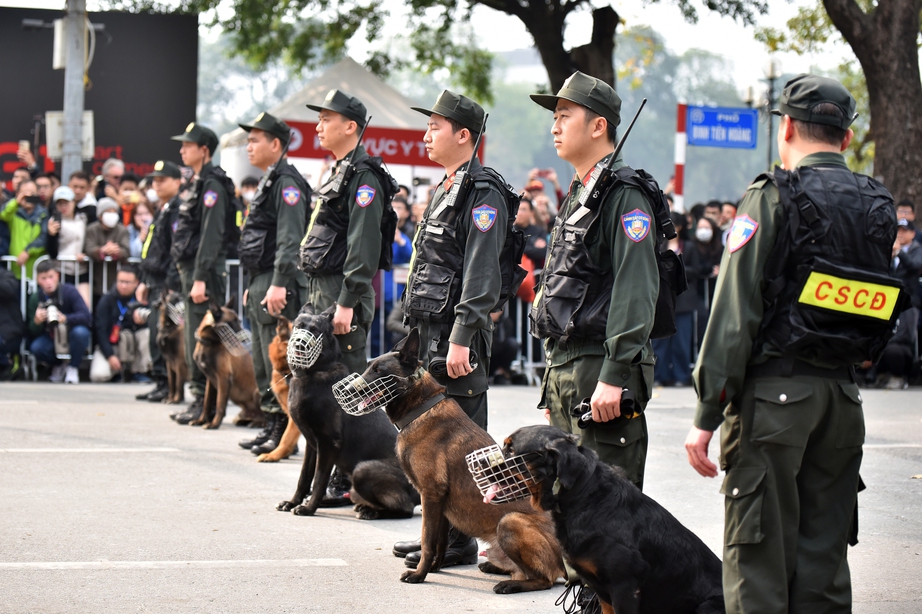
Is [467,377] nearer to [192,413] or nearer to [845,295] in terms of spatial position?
[845,295]

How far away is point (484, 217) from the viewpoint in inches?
206

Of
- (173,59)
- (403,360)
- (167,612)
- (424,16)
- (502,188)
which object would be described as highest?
(424,16)

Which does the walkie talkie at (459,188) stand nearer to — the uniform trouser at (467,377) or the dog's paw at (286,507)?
the uniform trouser at (467,377)

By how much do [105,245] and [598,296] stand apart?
1049 centimetres

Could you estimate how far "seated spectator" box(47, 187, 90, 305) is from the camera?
1343 cm

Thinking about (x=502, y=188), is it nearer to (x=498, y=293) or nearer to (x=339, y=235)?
(x=498, y=293)

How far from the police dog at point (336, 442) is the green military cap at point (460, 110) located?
160 centimetres

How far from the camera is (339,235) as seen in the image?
22.2 feet

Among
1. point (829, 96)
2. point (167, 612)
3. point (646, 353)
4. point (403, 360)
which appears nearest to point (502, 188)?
point (403, 360)

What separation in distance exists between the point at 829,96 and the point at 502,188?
7.33ft

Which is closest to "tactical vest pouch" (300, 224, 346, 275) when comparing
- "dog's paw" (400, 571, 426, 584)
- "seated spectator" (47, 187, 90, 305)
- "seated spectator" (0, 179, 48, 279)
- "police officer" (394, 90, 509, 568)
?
"police officer" (394, 90, 509, 568)

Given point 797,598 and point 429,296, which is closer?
point 797,598

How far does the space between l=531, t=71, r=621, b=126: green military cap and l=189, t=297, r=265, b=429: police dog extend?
5688 millimetres

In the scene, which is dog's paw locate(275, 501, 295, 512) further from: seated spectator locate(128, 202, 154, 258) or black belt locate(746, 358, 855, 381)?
seated spectator locate(128, 202, 154, 258)
